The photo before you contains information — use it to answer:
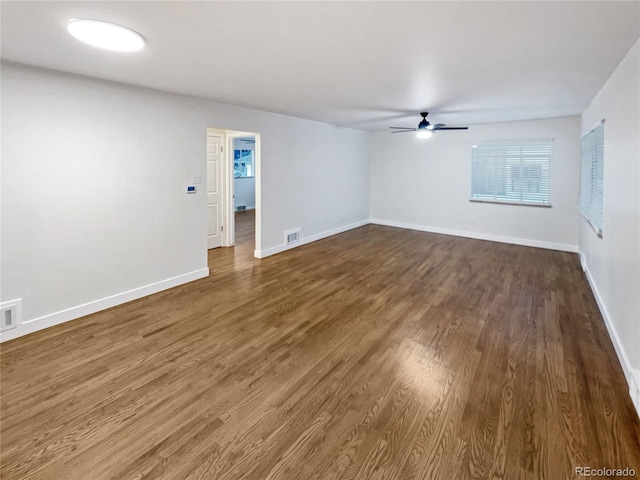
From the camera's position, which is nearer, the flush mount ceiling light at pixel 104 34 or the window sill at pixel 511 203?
the flush mount ceiling light at pixel 104 34

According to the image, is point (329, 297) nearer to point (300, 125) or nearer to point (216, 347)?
point (216, 347)

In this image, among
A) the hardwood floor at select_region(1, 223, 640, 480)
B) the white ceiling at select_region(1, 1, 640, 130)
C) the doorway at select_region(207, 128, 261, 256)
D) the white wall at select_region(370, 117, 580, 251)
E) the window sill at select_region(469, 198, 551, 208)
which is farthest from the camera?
the window sill at select_region(469, 198, 551, 208)

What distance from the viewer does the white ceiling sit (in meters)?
1.98

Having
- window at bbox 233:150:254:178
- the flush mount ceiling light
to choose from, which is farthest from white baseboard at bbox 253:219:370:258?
window at bbox 233:150:254:178

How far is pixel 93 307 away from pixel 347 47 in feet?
11.7

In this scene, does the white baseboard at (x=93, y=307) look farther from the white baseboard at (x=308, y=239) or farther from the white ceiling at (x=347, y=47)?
the white ceiling at (x=347, y=47)

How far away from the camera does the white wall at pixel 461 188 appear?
6.30 metres

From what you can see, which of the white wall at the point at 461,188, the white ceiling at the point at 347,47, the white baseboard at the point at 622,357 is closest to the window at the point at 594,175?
the white ceiling at the point at 347,47

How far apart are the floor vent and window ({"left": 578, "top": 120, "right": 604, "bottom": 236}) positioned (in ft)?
14.7

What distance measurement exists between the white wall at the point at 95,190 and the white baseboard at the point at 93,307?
10 mm

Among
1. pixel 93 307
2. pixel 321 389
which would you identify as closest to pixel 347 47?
pixel 321 389

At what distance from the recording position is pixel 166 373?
2533 mm

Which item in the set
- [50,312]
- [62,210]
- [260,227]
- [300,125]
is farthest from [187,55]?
[300,125]

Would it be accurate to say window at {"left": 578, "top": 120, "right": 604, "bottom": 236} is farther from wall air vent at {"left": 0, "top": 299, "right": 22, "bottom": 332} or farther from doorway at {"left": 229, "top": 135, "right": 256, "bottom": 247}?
doorway at {"left": 229, "top": 135, "right": 256, "bottom": 247}
